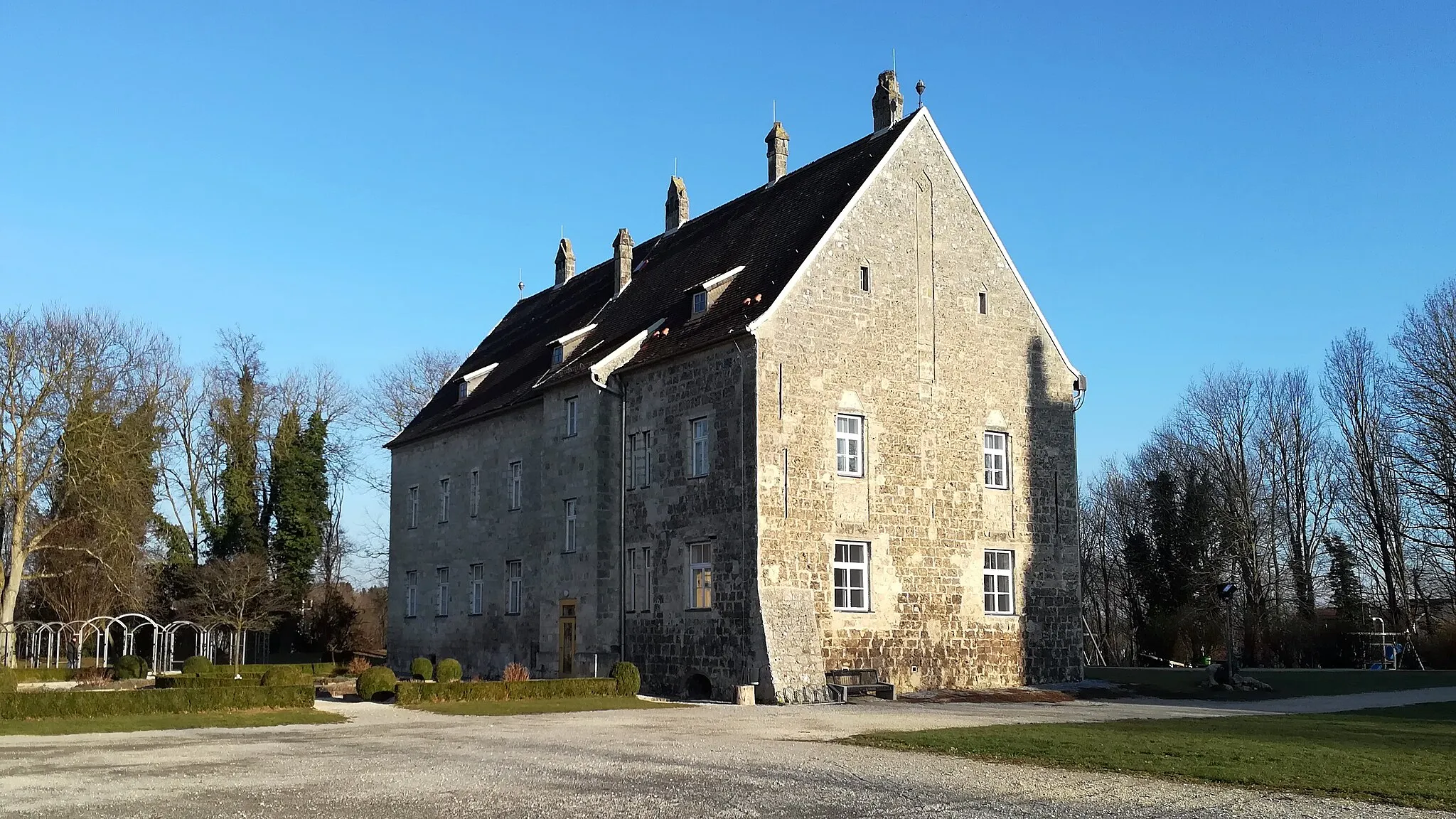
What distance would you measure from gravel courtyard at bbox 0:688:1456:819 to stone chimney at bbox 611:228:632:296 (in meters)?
19.8

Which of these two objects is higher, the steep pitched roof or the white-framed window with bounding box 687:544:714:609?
the steep pitched roof

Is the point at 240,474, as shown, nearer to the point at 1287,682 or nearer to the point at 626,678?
the point at 626,678

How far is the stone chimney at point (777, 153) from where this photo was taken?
1444 inches

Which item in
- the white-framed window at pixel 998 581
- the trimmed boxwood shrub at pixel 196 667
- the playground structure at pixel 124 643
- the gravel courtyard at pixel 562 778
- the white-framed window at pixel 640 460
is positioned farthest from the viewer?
the playground structure at pixel 124 643

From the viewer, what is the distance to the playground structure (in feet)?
140

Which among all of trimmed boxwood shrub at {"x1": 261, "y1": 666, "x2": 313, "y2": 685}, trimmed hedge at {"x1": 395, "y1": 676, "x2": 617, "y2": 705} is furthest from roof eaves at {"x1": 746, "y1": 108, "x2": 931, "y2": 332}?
trimmed boxwood shrub at {"x1": 261, "y1": 666, "x2": 313, "y2": 685}

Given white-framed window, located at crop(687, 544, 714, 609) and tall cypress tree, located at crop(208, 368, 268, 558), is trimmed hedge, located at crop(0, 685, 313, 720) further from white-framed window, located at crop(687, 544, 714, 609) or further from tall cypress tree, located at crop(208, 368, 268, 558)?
tall cypress tree, located at crop(208, 368, 268, 558)

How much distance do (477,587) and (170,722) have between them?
17083 millimetres

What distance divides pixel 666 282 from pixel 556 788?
78.8 ft

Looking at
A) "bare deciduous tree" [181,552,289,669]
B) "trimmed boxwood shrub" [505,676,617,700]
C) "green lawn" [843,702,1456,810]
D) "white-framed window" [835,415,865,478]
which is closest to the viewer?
"green lawn" [843,702,1456,810]

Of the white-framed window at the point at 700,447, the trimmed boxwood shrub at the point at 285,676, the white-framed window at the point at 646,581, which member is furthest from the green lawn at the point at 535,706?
the trimmed boxwood shrub at the point at 285,676

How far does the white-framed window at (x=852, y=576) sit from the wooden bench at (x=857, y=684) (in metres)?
1.41

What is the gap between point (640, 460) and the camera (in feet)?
105

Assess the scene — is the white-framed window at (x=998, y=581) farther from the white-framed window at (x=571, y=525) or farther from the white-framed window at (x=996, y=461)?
the white-framed window at (x=571, y=525)
